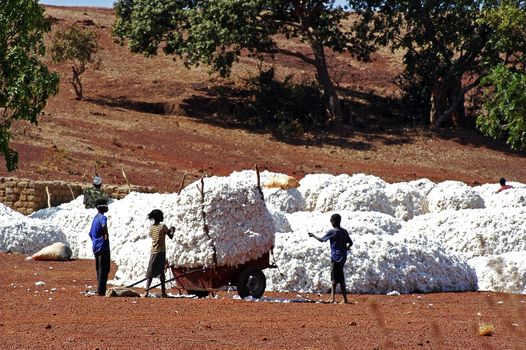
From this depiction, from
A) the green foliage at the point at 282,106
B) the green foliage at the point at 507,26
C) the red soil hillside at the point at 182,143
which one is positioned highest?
the green foliage at the point at 507,26

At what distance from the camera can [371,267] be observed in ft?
49.0

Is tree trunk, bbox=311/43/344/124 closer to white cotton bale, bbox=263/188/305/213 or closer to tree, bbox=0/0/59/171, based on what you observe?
tree, bbox=0/0/59/171

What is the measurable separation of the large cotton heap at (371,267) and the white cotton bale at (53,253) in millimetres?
4980

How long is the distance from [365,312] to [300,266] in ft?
8.47

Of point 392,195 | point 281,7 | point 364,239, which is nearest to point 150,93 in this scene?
point 281,7

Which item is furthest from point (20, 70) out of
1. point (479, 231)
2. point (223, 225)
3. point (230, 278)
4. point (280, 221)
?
point (230, 278)

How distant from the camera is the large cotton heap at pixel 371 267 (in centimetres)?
1477

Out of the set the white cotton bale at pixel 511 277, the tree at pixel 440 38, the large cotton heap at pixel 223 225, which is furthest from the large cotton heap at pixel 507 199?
the tree at pixel 440 38

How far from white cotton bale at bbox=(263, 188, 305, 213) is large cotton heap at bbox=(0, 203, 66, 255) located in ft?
13.4

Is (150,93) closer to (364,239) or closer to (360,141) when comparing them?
(360,141)

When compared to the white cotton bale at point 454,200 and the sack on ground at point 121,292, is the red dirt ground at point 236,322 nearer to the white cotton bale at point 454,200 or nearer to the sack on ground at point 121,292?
the sack on ground at point 121,292

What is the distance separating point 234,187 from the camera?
531 inches

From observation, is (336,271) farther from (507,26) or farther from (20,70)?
(507,26)

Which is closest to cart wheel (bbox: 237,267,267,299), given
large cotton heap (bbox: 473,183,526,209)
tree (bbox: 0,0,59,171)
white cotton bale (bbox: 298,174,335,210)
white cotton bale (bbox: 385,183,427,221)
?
white cotton bale (bbox: 298,174,335,210)
